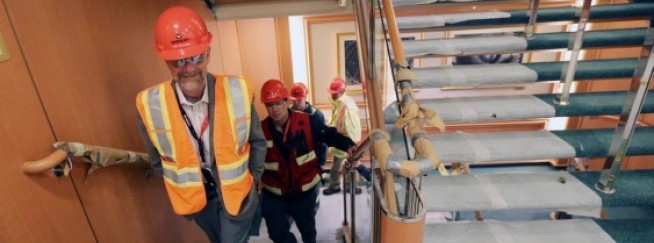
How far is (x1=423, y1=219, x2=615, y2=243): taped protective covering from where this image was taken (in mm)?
1695

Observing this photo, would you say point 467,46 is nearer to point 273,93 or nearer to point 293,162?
point 273,93

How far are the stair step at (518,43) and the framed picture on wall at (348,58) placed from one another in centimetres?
269

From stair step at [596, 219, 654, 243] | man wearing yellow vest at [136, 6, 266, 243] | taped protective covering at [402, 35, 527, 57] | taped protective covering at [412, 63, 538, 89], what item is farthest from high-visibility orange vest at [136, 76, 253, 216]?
stair step at [596, 219, 654, 243]

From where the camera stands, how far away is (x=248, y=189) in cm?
192

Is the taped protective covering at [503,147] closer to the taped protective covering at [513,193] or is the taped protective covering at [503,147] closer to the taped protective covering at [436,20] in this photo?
the taped protective covering at [513,193]

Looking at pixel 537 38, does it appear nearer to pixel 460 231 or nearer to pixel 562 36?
pixel 562 36

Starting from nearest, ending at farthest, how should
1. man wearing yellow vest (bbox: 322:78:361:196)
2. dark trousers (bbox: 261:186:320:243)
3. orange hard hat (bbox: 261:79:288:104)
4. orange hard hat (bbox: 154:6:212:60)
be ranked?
orange hard hat (bbox: 154:6:212:60) < orange hard hat (bbox: 261:79:288:104) < dark trousers (bbox: 261:186:320:243) < man wearing yellow vest (bbox: 322:78:361:196)

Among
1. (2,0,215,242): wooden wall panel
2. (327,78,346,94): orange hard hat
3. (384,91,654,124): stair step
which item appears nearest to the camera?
(2,0,215,242): wooden wall panel

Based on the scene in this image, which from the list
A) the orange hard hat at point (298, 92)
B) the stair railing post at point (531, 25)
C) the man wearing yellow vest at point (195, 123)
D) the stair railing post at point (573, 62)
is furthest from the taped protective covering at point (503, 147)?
the orange hard hat at point (298, 92)

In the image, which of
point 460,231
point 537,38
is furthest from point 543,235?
point 537,38

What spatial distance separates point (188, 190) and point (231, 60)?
2.43 metres

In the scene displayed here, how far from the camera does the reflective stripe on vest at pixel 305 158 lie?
110 inches

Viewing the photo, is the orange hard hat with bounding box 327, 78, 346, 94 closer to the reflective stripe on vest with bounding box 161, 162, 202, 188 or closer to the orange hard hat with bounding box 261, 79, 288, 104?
the orange hard hat with bounding box 261, 79, 288, 104

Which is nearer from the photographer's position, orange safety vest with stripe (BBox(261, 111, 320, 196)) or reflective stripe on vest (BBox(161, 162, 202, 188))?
reflective stripe on vest (BBox(161, 162, 202, 188))
